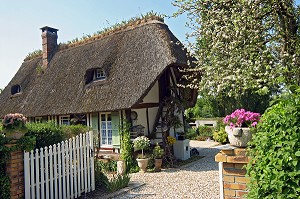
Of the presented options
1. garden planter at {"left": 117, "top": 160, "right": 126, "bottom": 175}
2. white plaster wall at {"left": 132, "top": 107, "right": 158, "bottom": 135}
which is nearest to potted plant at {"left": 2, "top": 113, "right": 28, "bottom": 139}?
garden planter at {"left": 117, "top": 160, "right": 126, "bottom": 175}

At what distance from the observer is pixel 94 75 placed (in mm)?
12531

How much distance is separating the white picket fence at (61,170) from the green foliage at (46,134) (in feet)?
0.68

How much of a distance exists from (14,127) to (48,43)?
1290 centimetres

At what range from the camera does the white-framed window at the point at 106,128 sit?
11.1m

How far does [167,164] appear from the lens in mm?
10297

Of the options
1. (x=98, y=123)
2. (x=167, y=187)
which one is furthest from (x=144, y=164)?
(x=98, y=123)

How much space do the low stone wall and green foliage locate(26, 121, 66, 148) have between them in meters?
4.45

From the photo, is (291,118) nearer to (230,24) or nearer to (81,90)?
(230,24)

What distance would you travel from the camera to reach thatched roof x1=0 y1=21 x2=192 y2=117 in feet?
33.3

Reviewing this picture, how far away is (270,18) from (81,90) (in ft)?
29.4

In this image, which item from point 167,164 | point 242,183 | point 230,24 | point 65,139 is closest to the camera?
point 242,183

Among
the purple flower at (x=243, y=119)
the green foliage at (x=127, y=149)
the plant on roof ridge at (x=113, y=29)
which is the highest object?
the plant on roof ridge at (x=113, y=29)

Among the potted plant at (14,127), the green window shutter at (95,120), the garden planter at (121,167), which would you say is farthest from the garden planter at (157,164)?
the potted plant at (14,127)

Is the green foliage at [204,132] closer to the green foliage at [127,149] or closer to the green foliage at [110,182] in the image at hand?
the green foliage at [127,149]
